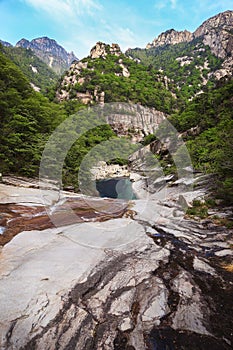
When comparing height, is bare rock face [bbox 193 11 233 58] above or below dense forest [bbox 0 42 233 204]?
above

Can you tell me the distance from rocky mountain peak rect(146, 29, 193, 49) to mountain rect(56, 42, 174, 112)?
308ft

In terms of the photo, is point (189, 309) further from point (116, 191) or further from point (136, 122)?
point (136, 122)

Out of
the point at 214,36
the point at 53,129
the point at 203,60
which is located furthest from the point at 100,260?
the point at 214,36

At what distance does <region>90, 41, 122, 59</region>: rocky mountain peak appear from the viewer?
93562 mm

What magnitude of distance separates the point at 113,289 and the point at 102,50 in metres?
109

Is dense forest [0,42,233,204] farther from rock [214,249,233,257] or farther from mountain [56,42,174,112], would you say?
mountain [56,42,174,112]

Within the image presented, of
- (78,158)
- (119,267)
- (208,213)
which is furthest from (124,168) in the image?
(119,267)

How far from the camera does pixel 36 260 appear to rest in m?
5.18

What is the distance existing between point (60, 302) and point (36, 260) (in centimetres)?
163

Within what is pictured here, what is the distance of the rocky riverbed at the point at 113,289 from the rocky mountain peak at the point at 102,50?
102 metres

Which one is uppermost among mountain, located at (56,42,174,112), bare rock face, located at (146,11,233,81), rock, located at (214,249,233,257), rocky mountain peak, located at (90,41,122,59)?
bare rock face, located at (146,11,233,81)

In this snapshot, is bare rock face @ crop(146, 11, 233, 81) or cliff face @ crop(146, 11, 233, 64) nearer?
bare rock face @ crop(146, 11, 233, 81)

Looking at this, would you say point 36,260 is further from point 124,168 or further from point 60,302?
point 124,168

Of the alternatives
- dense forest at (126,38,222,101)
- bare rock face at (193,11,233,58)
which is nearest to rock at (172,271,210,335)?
dense forest at (126,38,222,101)
